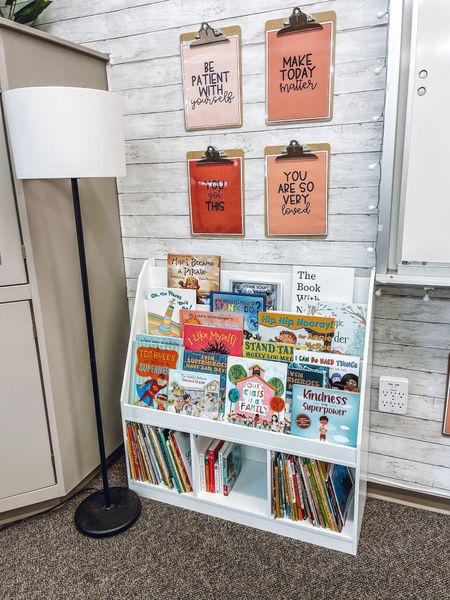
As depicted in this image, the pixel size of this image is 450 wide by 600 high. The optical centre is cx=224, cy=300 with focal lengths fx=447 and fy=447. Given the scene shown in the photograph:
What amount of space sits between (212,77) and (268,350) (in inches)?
41.4

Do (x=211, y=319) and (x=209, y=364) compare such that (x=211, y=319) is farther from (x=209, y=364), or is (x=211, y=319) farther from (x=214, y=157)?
(x=214, y=157)

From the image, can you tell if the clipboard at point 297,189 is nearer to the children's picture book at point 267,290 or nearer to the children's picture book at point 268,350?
the children's picture book at point 267,290

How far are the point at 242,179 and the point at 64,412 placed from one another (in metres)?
1.17

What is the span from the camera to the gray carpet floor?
1.44 meters

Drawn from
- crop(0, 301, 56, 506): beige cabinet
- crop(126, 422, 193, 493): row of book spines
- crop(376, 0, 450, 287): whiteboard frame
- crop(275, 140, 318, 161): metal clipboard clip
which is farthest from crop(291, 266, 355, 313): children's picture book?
crop(0, 301, 56, 506): beige cabinet

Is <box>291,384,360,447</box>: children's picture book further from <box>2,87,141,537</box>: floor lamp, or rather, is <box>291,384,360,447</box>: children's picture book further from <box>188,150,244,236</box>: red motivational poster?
<box>2,87,141,537</box>: floor lamp

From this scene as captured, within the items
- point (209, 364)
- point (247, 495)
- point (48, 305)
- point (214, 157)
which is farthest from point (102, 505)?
point (214, 157)

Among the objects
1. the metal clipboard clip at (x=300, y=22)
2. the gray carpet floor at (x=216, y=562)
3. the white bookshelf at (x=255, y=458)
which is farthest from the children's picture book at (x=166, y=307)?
the metal clipboard clip at (x=300, y=22)

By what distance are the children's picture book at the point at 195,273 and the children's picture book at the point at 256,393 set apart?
1.13ft

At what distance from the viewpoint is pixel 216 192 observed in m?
1.80

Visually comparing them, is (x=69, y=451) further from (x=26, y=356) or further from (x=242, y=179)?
(x=242, y=179)

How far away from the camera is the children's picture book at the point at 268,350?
163cm

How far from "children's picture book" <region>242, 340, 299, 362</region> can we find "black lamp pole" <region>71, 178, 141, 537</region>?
1.87 feet

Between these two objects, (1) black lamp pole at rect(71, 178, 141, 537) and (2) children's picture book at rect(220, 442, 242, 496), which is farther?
(2) children's picture book at rect(220, 442, 242, 496)
